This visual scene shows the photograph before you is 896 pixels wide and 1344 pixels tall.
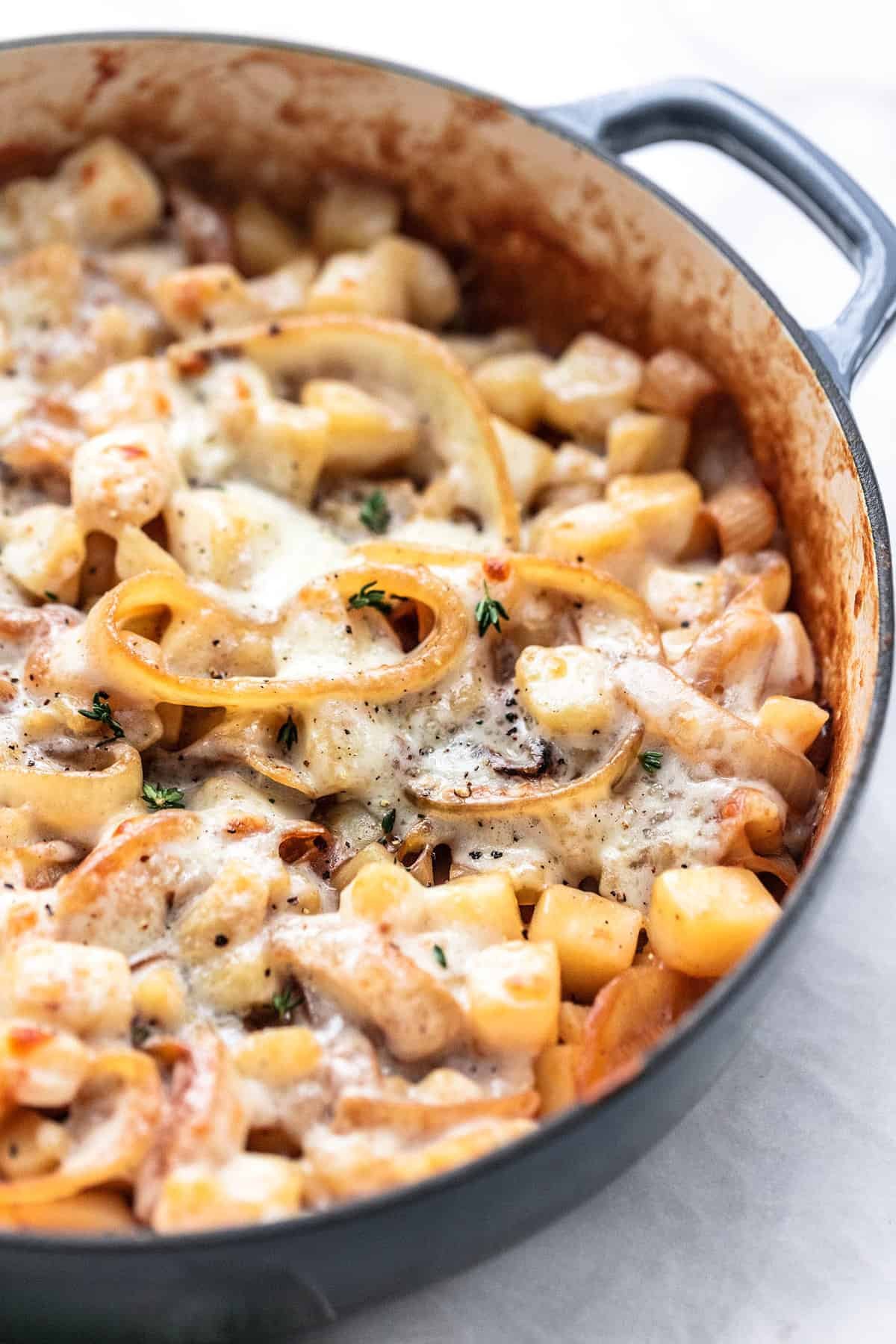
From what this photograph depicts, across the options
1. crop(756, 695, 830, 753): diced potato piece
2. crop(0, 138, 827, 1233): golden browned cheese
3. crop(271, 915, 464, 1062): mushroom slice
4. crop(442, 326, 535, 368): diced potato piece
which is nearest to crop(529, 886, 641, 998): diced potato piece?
crop(0, 138, 827, 1233): golden browned cheese

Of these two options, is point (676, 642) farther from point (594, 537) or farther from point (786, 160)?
point (786, 160)

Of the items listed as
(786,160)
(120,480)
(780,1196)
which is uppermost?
(786,160)

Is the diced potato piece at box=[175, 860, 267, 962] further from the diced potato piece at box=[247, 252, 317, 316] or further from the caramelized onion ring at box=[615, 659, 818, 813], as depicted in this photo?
the diced potato piece at box=[247, 252, 317, 316]

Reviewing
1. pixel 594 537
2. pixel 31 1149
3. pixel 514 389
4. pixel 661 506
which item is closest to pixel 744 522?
pixel 661 506

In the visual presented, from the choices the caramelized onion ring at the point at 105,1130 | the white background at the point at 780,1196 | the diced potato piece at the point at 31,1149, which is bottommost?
the white background at the point at 780,1196

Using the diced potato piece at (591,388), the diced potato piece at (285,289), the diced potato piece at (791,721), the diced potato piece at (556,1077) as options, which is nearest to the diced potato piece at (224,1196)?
the diced potato piece at (556,1077)

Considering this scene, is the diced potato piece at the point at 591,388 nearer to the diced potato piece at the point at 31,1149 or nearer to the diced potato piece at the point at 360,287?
the diced potato piece at the point at 360,287

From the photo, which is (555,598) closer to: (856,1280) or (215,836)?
(215,836)

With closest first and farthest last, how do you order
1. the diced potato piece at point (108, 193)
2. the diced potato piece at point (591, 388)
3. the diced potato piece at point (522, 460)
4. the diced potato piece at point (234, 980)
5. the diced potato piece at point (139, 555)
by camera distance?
the diced potato piece at point (234, 980) → the diced potato piece at point (139, 555) → the diced potato piece at point (522, 460) → the diced potato piece at point (591, 388) → the diced potato piece at point (108, 193)
